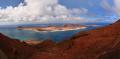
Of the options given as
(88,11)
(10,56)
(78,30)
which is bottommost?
(10,56)

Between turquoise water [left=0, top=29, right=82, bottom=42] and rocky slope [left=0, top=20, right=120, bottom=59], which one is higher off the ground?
turquoise water [left=0, top=29, right=82, bottom=42]

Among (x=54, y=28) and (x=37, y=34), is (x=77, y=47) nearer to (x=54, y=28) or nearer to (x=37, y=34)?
(x=54, y=28)

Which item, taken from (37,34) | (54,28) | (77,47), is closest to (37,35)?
(37,34)

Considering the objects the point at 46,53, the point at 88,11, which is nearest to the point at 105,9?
the point at 88,11

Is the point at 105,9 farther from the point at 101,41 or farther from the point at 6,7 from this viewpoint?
the point at 6,7

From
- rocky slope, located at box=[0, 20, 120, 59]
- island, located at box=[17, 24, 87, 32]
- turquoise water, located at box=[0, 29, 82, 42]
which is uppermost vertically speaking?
island, located at box=[17, 24, 87, 32]
